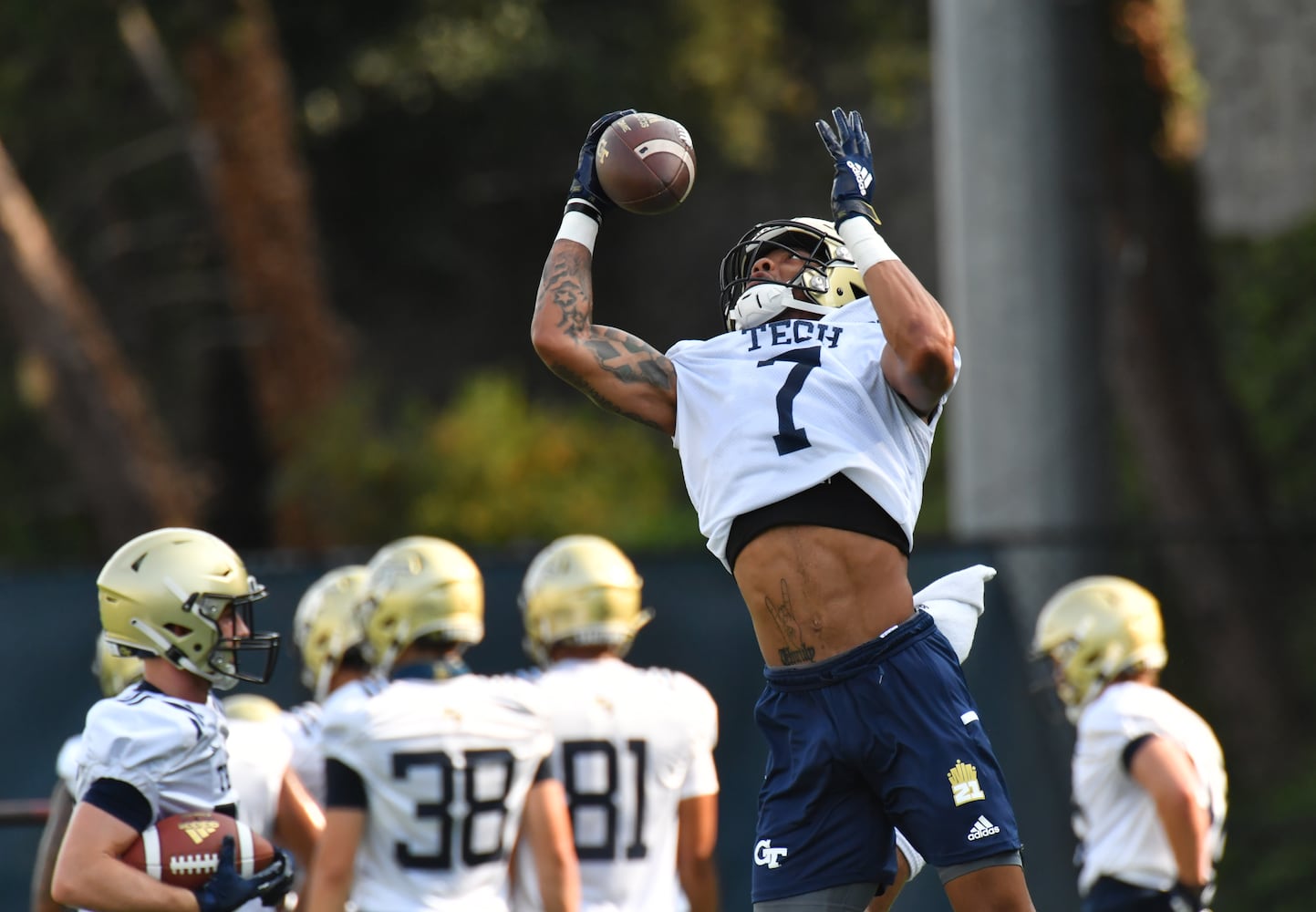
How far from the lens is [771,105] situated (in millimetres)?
20141

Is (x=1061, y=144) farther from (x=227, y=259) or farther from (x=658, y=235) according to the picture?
(x=658, y=235)

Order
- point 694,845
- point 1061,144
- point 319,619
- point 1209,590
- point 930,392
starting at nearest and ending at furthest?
1. point 930,392
2. point 694,845
3. point 319,619
4. point 1061,144
5. point 1209,590

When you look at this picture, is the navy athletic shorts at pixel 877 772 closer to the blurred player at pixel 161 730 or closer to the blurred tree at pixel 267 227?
the blurred player at pixel 161 730

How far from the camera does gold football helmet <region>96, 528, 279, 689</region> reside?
14.9 feet

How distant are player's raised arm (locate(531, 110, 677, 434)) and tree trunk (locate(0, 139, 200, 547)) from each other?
10.7m

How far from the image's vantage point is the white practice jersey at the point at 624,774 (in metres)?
6.01

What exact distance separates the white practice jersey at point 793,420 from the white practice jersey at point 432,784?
1295 mm

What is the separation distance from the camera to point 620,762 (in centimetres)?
602

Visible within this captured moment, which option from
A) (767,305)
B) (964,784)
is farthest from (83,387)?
(964,784)

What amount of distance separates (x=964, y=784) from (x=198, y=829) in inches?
75.2

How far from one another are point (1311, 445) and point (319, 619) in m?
12.5

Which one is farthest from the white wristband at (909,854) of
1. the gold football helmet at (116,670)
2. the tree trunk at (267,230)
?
the tree trunk at (267,230)

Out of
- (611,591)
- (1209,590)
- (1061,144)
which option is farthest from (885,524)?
(1209,590)

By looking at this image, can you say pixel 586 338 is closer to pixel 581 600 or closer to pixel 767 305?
pixel 767 305
